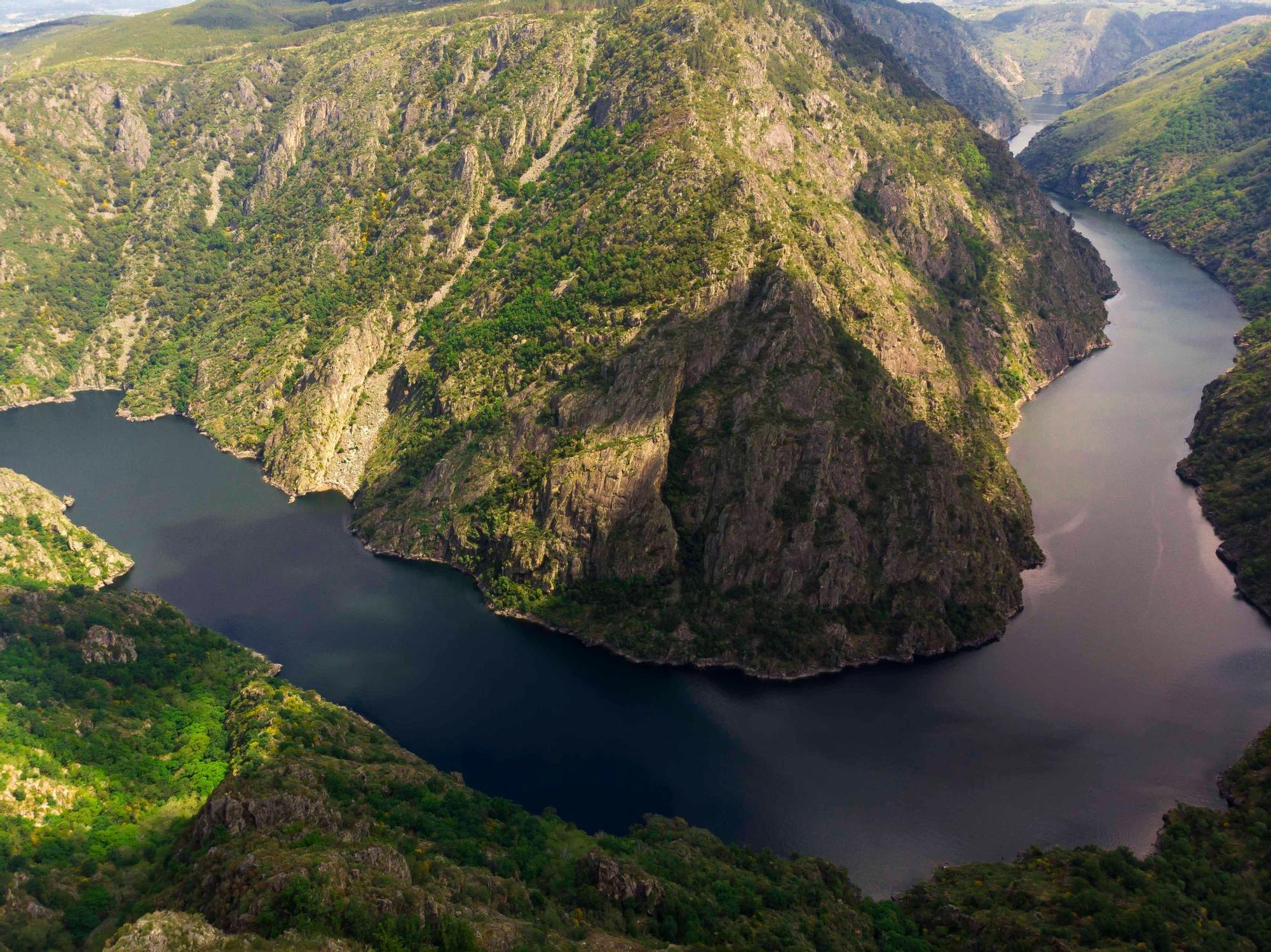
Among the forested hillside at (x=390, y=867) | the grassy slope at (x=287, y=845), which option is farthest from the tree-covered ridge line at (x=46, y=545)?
the forested hillside at (x=390, y=867)

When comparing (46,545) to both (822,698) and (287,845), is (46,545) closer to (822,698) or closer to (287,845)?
(287,845)

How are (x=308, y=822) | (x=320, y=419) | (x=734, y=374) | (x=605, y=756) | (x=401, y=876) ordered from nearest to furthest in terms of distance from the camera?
1. (x=401, y=876)
2. (x=308, y=822)
3. (x=605, y=756)
4. (x=734, y=374)
5. (x=320, y=419)

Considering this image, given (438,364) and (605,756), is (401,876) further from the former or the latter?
(438,364)

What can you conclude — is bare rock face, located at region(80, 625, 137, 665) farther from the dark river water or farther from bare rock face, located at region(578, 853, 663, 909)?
bare rock face, located at region(578, 853, 663, 909)

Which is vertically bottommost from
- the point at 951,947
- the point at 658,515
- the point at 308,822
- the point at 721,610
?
the point at 951,947

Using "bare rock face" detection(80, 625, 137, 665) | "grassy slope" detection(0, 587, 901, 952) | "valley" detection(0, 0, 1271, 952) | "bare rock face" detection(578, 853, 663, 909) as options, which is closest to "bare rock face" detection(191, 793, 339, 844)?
"grassy slope" detection(0, 587, 901, 952)

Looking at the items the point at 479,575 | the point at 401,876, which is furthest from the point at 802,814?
the point at 479,575

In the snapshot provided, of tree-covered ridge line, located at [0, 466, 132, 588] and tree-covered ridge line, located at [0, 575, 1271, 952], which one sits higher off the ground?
tree-covered ridge line, located at [0, 466, 132, 588]
